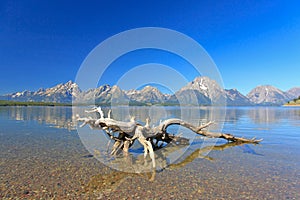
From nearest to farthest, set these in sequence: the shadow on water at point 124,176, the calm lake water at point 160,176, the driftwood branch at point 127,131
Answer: the calm lake water at point 160,176
the shadow on water at point 124,176
the driftwood branch at point 127,131

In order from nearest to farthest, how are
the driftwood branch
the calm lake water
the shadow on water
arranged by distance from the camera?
1. the calm lake water
2. the shadow on water
3. the driftwood branch

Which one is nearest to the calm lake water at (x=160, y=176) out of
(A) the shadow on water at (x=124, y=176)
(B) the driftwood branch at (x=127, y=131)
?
(A) the shadow on water at (x=124, y=176)

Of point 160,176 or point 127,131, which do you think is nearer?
point 160,176

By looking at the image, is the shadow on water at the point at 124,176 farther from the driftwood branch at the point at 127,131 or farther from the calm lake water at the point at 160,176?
the driftwood branch at the point at 127,131

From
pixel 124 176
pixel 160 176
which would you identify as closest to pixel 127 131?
pixel 124 176

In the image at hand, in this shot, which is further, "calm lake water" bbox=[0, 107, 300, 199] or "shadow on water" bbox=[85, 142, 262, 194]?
"shadow on water" bbox=[85, 142, 262, 194]

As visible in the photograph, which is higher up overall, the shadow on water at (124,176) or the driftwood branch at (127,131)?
the driftwood branch at (127,131)

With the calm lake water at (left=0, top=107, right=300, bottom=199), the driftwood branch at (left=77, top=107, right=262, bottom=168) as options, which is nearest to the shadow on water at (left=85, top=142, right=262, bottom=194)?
the calm lake water at (left=0, top=107, right=300, bottom=199)

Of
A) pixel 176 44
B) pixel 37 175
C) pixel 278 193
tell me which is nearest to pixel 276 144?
pixel 278 193

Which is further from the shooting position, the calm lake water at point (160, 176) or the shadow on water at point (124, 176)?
the shadow on water at point (124, 176)

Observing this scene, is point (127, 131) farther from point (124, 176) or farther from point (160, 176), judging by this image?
point (160, 176)

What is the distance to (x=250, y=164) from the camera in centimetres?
1123

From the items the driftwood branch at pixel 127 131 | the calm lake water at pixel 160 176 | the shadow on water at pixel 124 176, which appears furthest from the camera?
the driftwood branch at pixel 127 131

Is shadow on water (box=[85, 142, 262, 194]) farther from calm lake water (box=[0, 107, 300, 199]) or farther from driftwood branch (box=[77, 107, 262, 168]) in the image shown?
driftwood branch (box=[77, 107, 262, 168])
